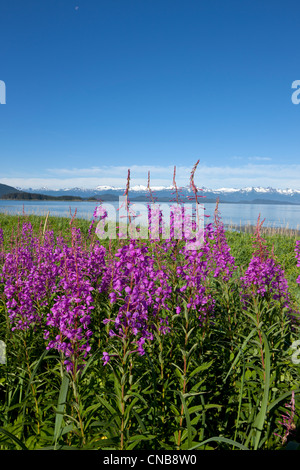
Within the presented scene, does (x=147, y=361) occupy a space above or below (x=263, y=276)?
below

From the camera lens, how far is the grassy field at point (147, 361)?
264 centimetres

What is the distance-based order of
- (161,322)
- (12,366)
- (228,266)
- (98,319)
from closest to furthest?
(161,322) < (12,366) < (98,319) < (228,266)

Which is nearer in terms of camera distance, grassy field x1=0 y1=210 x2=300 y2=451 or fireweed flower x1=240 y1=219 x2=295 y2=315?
grassy field x1=0 y1=210 x2=300 y2=451

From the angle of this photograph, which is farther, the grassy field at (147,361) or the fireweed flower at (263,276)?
the fireweed flower at (263,276)

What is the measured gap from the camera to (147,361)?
12.2ft

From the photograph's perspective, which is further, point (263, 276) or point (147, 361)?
point (263, 276)

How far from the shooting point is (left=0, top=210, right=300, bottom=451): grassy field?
264 centimetres

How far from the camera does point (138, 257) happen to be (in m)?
2.66

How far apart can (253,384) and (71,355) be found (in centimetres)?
236

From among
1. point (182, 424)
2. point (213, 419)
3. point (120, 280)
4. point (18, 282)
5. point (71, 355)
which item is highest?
point (120, 280)
